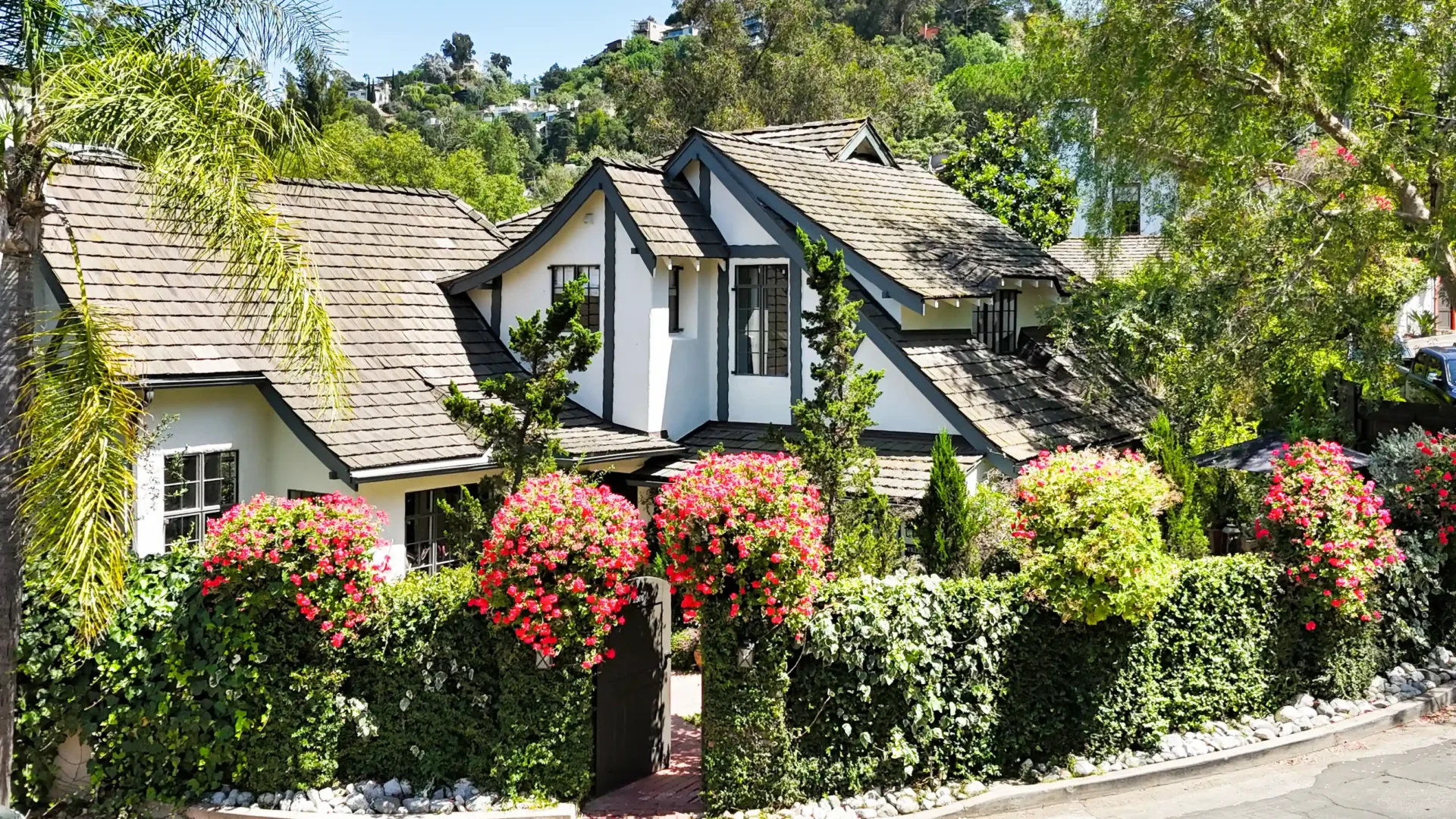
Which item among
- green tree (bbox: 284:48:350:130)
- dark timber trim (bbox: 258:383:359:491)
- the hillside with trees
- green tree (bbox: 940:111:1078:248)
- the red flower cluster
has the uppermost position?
the hillside with trees

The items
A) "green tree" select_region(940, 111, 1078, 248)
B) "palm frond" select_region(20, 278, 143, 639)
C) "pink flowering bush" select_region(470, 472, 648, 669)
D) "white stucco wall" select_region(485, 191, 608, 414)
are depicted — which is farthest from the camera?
"green tree" select_region(940, 111, 1078, 248)

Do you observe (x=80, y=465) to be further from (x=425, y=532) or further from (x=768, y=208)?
(x=768, y=208)

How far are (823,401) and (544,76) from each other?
618 ft

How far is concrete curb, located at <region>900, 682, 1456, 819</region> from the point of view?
1070cm

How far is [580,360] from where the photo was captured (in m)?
12.8

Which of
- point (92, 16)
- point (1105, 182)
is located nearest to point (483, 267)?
point (92, 16)

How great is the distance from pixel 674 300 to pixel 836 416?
5457 millimetres

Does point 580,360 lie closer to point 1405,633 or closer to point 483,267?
point 483,267

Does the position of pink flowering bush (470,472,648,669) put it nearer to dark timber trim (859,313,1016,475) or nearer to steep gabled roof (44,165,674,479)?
steep gabled roof (44,165,674,479)

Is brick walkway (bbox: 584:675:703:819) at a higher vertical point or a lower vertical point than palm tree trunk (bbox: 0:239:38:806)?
lower

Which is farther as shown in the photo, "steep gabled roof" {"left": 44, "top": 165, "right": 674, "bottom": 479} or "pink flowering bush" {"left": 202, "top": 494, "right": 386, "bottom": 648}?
"steep gabled roof" {"left": 44, "top": 165, "right": 674, "bottom": 479}

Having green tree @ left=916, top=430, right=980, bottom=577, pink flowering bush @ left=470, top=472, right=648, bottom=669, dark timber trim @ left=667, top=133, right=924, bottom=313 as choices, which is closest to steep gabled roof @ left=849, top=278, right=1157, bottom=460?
dark timber trim @ left=667, top=133, right=924, bottom=313

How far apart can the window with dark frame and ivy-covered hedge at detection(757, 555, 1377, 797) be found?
270 inches

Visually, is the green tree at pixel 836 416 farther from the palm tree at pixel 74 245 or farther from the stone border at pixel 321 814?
the palm tree at pixel 74 245
